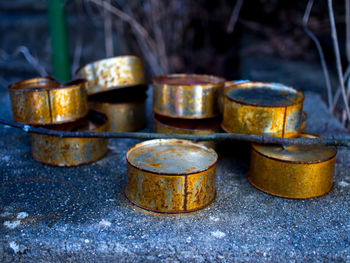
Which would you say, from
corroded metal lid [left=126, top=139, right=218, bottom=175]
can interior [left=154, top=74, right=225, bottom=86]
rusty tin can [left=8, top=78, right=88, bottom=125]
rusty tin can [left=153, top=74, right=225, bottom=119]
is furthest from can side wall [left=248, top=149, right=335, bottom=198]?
rusty tin can [left=8, top=78, right=88, bottom=125]

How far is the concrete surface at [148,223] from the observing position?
5.00 ft

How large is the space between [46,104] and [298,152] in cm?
135

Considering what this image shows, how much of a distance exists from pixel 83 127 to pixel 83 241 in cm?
104

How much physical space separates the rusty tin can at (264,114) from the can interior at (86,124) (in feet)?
2.52

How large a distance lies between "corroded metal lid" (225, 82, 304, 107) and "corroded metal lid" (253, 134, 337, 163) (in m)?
0.22

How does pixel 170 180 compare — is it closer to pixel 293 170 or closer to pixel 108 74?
pixel 293 170

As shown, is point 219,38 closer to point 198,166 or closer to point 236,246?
point 198,166

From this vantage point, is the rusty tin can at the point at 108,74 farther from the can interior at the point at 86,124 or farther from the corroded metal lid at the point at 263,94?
the corroded metal lid at the point at 263,94

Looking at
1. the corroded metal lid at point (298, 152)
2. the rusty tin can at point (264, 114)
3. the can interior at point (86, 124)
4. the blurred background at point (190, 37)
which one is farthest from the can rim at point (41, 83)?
the blurred background at point (190, 37)

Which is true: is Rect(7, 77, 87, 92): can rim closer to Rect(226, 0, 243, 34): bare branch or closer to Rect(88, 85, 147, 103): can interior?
Rect(88, 85, 147, 103): can interior

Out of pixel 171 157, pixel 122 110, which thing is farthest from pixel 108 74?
pixel 171 157

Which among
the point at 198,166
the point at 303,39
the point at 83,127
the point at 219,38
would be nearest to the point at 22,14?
the point at 219,38

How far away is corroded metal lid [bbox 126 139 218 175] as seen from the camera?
70.6 inches

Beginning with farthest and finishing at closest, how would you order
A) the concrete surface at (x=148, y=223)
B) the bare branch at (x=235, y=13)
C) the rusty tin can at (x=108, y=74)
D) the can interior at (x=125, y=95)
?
1. the bare branch at (x=235, y=13)
2. the can interior at (x=125, y=95)
3. the rusty tin can at (x=108, y=74)
4. the concrete surface at (x=148, y=223)
